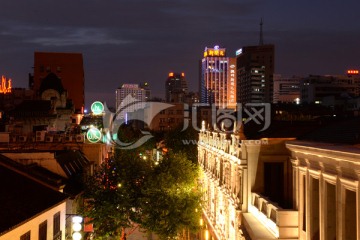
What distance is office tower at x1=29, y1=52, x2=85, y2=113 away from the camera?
115438mm

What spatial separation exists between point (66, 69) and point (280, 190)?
3845 inches

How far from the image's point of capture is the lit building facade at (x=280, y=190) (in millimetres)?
14531

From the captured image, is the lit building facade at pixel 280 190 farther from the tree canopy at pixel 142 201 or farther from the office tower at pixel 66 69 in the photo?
the office tower at pixel 66 69

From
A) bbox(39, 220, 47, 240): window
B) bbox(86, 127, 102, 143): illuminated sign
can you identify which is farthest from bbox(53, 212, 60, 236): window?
bbox(86, 127, 102, 143): illuminated sign

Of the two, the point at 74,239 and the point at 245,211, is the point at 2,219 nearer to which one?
the point at 74,239

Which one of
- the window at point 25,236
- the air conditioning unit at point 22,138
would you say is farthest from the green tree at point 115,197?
the air conditioning unit at point 22,138

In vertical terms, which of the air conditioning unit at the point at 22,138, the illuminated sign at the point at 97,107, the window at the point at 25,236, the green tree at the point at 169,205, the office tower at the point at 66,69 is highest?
the office tower at the point at 66,69

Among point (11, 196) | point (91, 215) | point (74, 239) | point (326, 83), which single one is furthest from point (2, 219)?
point (326, 83)

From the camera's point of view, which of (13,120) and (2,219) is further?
(13,120)

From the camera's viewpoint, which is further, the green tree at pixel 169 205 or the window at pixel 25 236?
the green tree at pixel 169 205

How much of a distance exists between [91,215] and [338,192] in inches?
A: 1063

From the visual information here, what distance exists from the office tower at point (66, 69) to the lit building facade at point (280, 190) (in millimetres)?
76747

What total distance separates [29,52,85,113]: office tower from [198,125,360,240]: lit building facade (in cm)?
7675

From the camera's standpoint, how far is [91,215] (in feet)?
127
